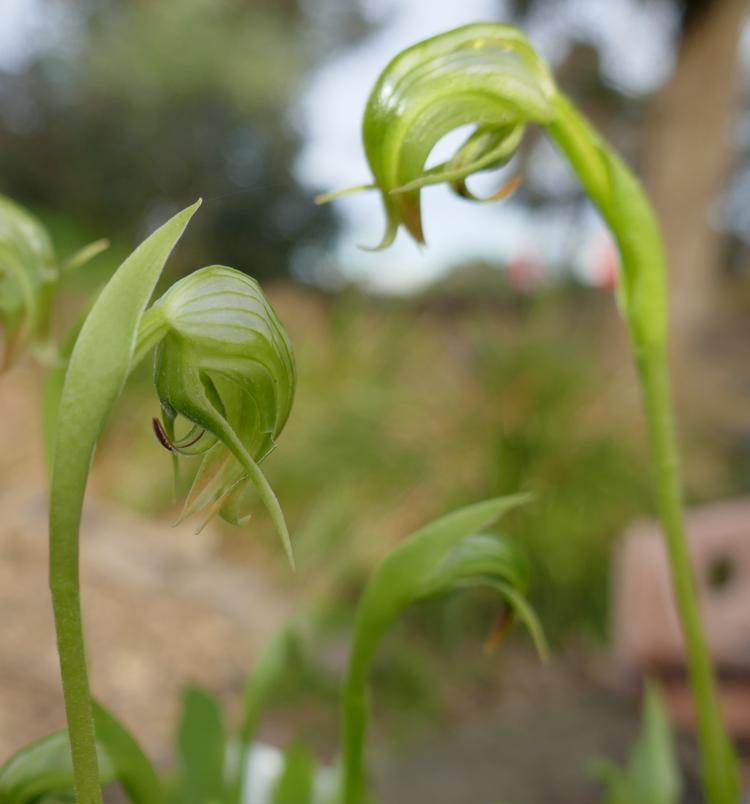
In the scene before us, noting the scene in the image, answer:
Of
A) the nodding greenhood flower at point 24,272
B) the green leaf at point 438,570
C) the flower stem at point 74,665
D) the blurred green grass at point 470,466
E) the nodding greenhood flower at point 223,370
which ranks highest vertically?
the blurred green grass at point 470,466

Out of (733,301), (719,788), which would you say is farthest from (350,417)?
(733,301)

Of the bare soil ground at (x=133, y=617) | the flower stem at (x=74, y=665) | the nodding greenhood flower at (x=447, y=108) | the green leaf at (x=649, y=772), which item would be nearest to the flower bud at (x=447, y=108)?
the nodding greenhood flower at (x=447, y=108)

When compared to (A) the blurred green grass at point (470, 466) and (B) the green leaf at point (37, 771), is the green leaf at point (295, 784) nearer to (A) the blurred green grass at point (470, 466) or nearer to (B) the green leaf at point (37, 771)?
(B) the green leaf at point (37, 771)

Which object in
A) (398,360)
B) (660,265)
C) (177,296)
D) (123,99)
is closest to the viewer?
(177,296)

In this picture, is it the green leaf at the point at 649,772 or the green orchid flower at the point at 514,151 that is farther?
the green leaf at the point at 649,772

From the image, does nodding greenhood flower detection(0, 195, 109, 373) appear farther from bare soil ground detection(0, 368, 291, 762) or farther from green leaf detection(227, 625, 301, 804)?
bare soil ground detection(0, 368, 291, 762)

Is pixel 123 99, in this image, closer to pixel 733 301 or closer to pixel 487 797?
pixel 733 301
